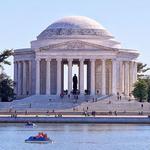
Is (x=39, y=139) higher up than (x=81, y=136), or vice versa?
(x=81, y=136)

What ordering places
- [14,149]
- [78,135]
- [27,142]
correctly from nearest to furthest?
[14,149] → [27,142] → [78,135]

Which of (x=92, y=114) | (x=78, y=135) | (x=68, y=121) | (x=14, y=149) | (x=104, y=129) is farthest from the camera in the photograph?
(x=92, y=114)

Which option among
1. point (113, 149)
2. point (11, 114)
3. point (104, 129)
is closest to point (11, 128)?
point (104, 129)

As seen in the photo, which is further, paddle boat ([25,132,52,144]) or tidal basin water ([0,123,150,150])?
paddle boat ([25,132,52,144])

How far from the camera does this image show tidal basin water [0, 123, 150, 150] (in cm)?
Answer: 14075

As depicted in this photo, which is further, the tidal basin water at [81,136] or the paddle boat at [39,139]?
the paddle boat at [39,139]

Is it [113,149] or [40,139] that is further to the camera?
[40,139]

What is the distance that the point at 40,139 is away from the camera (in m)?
147

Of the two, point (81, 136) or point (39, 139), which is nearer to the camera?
point (39, 139)

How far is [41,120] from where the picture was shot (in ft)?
612

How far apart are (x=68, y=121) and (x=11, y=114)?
642 inches

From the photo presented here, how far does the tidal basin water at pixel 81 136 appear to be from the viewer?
141 metres

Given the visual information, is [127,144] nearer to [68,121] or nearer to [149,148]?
[149,148]

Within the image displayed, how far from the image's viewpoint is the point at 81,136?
156875 millimetres
